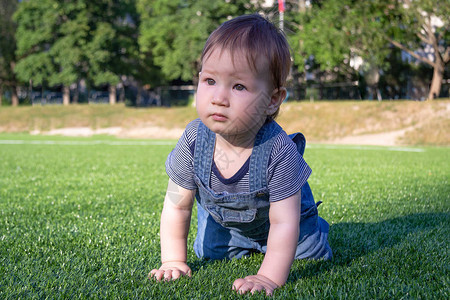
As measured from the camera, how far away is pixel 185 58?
33.1 m

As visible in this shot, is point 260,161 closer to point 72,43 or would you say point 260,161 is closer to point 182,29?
point 182,29

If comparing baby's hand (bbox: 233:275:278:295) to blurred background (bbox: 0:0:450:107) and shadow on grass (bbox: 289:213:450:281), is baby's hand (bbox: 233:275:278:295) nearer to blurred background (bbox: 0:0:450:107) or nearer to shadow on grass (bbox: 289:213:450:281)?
shadow on grass (bbox: 289:213:450:281)

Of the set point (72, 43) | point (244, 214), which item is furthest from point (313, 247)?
point (72, 43)

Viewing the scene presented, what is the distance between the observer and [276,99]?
226 centimetres

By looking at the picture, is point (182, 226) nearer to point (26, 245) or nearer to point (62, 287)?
point (62, 287)

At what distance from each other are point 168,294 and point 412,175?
5.89 meters

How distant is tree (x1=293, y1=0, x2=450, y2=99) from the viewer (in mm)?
21938

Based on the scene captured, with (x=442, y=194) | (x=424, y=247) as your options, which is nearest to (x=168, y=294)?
(x=424, y=247)

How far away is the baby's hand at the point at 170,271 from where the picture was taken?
2.32 metres

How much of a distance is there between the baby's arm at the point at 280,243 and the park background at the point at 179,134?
0.09 meters

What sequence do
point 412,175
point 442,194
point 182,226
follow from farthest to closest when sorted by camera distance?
point 412,175, point 442,194, point 182,226

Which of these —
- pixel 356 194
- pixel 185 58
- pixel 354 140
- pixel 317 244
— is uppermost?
pixel 185 58

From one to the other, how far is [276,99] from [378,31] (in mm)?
22122

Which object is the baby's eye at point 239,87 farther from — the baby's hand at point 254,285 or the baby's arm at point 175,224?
the baby's hand at point 254,285
